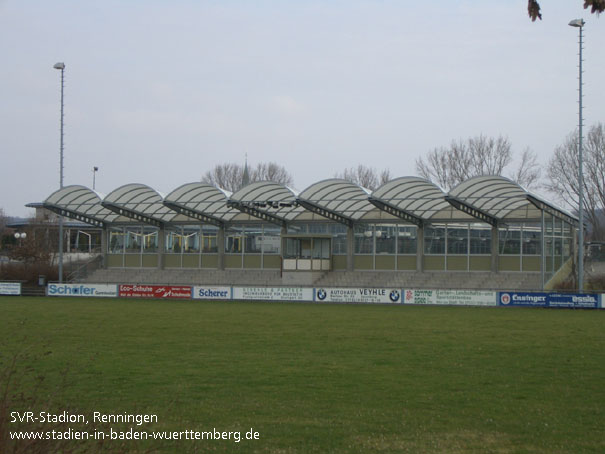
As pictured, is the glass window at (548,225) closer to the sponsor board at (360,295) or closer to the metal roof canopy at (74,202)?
the sponsor board at (360,295)

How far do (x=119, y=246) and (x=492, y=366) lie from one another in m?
44.8

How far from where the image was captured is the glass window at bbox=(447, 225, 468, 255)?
48.3 meters

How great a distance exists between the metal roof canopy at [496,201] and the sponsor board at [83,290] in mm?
21249

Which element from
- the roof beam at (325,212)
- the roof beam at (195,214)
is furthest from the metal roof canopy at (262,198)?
the roof beam at (195,214)

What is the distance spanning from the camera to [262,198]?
47000 millimetres

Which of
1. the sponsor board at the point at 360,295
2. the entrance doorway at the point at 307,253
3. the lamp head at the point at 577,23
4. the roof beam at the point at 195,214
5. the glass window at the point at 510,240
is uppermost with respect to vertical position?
the lamp head at the point at 577,23

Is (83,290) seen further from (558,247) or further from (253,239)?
(558,247)

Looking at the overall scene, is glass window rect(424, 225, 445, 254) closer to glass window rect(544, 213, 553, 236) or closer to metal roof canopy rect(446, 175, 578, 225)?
metal roof canopy rect(446, 175, 578, 225)

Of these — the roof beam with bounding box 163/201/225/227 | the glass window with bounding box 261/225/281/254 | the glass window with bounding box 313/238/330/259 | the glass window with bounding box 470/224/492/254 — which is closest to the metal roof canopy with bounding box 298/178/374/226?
the glass window with bounding box 313/238/330/259

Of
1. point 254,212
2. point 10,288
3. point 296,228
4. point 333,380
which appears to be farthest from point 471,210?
point 333,380

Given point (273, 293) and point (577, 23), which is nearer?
point (577, 23)

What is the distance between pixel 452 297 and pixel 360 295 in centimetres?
498

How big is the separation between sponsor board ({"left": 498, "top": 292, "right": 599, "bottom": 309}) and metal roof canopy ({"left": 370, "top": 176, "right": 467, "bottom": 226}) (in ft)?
22.7

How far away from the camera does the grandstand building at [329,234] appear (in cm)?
4431
